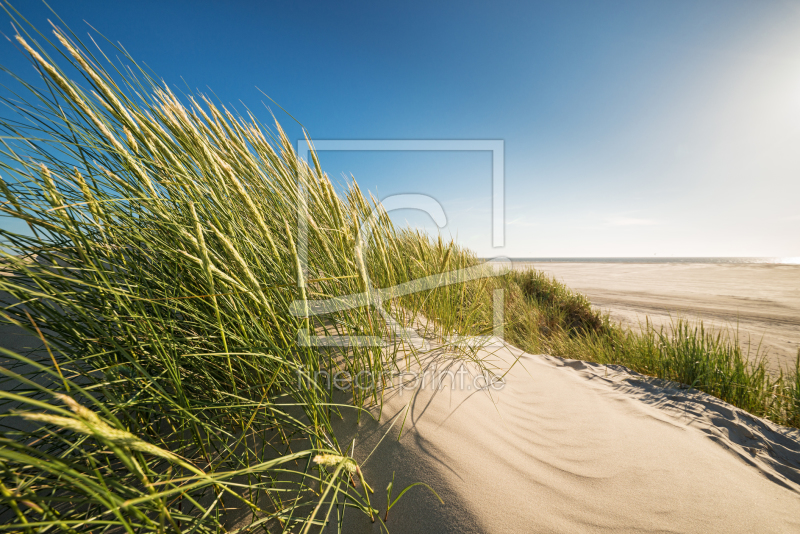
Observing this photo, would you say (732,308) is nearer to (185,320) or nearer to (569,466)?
(569,466)

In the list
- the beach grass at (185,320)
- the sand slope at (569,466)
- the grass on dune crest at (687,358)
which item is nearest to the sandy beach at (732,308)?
the grass on dune crest at (687,358)

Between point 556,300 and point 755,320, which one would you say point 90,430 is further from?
point 755,320

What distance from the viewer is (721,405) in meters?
1.92

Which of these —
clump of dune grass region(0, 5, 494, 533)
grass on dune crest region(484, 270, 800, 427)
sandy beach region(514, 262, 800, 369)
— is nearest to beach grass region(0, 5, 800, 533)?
clump of dune grass region(0, 5, 494, 533)

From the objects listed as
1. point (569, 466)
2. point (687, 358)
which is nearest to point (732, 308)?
point (687, 358)

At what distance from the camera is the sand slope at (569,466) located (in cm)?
97

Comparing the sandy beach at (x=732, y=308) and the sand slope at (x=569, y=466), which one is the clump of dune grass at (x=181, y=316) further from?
the sandy beach at (x=732, y=308)

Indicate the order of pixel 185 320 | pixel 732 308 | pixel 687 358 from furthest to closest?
pixel 732 308 → pixel 687 358 → pixel 185 320

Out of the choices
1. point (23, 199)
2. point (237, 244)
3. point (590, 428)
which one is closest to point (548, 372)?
point (590, 428)

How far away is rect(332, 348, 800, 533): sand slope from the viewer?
3.19 feet

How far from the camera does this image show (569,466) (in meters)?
1.20

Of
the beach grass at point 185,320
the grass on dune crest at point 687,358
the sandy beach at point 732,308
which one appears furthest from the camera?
the sandy beach at point 732,308

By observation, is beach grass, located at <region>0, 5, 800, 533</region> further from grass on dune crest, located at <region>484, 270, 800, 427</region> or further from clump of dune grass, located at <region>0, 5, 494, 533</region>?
grass on dune crest, located at <region>484, 270, 800, 427</region>

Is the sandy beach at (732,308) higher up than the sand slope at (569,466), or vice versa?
the sand slope at (569,466)
